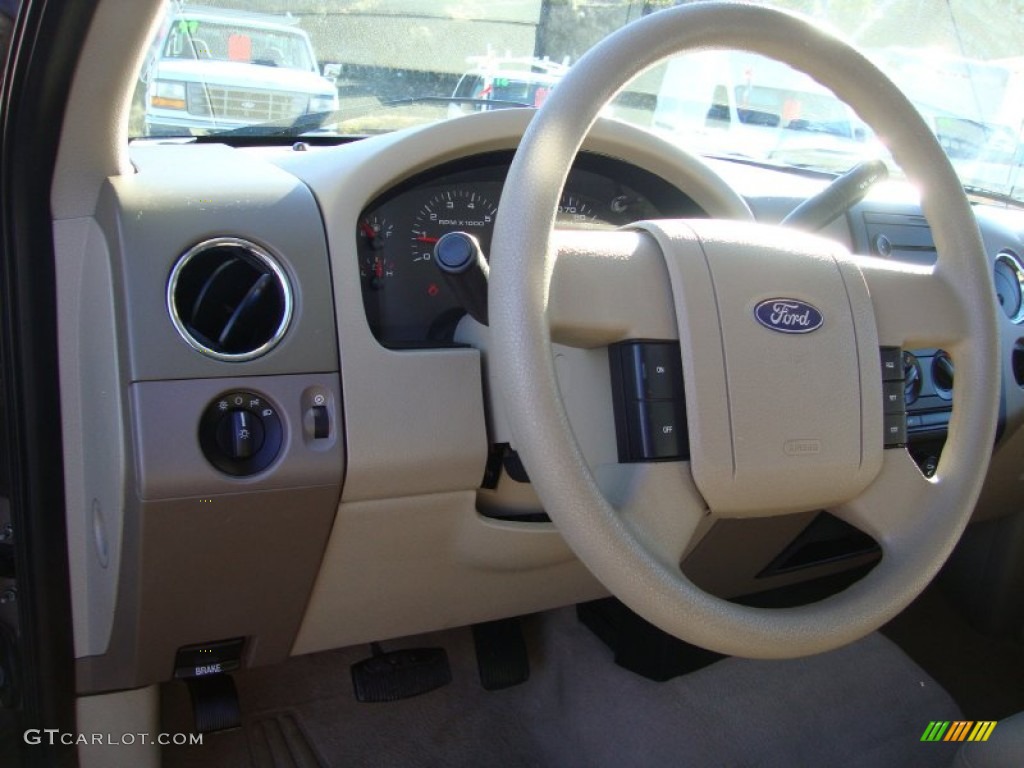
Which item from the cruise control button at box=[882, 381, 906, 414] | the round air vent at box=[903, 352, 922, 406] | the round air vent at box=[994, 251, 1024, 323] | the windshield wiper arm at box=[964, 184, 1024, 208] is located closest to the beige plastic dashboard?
the cruise control button at box=[882, 381, 906, 414]

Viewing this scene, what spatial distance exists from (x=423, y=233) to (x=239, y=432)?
410 millimetres

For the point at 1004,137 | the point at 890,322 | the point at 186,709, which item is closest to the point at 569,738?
the point at 186,709

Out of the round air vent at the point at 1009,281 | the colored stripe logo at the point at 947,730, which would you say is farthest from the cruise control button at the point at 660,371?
the colored stripe logo at the point at 947,730

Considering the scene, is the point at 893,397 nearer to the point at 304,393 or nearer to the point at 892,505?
the point at 892,505

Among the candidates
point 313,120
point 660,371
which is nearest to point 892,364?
point 660,371

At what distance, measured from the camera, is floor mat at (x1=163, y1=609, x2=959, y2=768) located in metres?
1.80

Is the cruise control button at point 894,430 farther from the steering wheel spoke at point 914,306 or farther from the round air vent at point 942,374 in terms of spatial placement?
the round air vent at point 942,374

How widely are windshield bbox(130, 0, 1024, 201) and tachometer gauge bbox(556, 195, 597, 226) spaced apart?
157 mm

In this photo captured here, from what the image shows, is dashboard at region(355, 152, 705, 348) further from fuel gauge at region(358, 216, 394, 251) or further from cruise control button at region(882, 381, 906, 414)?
cruise control button at region(882, 381, 906, 414)

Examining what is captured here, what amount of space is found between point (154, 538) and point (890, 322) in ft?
3.08

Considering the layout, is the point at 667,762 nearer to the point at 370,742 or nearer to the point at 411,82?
the point at 370,742

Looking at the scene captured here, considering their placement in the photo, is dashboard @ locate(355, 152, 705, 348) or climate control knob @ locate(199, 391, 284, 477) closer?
climate control knob @ locate(199, 391, 284, 477)

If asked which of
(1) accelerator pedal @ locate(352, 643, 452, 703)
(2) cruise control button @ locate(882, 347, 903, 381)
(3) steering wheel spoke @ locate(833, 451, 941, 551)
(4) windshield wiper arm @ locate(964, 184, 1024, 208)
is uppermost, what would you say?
(4) windshield wiper arm @ locate(964, 184, 1024, 208)

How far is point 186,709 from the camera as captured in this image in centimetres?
176
